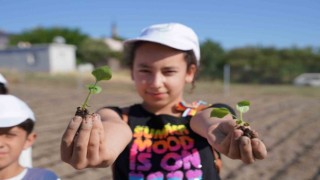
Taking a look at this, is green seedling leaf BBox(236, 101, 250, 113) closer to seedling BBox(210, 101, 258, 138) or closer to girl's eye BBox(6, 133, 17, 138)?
seedling BBox(210, 101, 258, 138)

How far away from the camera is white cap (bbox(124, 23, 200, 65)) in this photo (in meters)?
1.44

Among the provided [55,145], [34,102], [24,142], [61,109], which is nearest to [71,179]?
[55,145]

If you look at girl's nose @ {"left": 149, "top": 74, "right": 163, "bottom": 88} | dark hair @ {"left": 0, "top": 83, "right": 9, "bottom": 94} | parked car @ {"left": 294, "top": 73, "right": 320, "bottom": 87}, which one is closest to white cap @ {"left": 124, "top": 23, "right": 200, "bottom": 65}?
girl's nose @ {"left": 149, "top": 74, "right": 163, "bottom": 88}

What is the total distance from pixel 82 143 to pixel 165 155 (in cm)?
61

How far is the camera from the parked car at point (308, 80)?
76.1 feet

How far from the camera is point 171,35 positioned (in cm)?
146

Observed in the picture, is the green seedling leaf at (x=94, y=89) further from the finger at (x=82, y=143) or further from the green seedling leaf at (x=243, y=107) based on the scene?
the green seedling leaf at (x=243, y=107)

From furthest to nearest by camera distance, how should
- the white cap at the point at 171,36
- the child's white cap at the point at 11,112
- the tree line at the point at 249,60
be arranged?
the tree line at the point at 249,60, the child's white cap at the point at 11,112, the white cap at the point at 171,36

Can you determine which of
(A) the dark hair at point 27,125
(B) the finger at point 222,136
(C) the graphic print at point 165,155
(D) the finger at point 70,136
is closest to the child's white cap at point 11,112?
(A) the dark hair at point 27,125

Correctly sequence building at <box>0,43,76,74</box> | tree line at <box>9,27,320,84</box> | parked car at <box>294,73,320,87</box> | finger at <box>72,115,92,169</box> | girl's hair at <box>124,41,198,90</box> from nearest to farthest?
1. finger at <box>72,115,92,169</box>
2. girl's hair at <box>124,41,198,90</box>
3. parked car at <box>294,73,320,87</box>
4. tree line at <box>9,27,320,84</box>
5. building at <box>0,43,76,74</box>

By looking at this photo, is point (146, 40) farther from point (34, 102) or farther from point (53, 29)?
point (53, 29)

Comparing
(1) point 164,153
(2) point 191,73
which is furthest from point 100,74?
(2) point 191,73

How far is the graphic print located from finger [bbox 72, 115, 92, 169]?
54 centimetres

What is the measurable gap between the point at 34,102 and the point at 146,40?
9.99 m
